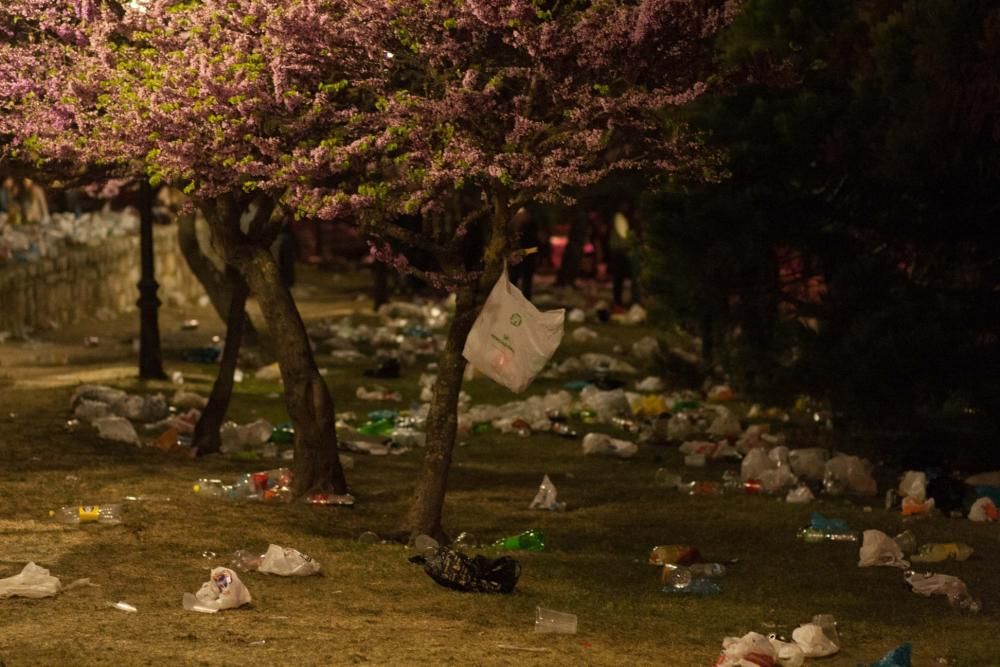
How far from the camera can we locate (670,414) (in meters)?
15.6

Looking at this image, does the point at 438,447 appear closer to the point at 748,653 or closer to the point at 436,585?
the point at 436,585

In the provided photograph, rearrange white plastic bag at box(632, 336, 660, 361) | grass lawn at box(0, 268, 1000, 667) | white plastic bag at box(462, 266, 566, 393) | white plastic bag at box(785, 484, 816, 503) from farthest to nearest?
white plastic bag at box(632, 336, 660, 361), white plastic bag at box(785, 484, 816, 503), white plastic bag at box(462, 266, 566, 393), grass lawn at box(0, 268, 1000, 667)

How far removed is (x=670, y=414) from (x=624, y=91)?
7134 millimetres

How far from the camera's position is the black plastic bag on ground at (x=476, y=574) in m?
8.27

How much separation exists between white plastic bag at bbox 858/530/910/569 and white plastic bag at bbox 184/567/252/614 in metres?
3.64

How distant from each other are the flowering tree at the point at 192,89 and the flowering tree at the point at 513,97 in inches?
10.7

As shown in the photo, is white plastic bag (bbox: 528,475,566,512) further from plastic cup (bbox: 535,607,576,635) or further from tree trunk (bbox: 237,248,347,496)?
plastic cup (bbox: 535,607,576,635)

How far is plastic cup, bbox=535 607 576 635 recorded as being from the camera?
7543 millimetres

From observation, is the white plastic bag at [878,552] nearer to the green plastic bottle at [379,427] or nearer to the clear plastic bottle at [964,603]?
the clear plastic bottle at [964,603]

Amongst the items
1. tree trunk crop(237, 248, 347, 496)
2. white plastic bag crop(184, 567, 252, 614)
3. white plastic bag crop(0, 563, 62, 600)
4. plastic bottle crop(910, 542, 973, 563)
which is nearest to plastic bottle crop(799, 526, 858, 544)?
plastic bottle crop(910, 542, 973, 563)

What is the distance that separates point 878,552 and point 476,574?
8.22ft

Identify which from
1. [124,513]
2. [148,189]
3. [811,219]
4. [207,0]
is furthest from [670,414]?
[207,0]

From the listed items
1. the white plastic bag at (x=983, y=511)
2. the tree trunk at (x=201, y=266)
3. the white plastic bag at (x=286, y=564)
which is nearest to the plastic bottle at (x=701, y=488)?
the white plastic bag at (x=983, y=511)

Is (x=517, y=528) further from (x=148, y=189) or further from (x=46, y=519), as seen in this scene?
(x=148, y=189)
